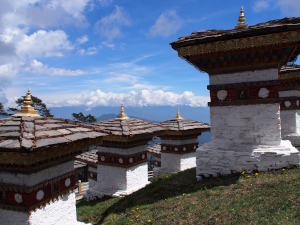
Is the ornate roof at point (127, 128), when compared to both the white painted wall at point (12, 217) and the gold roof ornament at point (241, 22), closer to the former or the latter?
the white painted wall at point (12, 217)

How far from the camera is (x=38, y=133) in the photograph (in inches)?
131

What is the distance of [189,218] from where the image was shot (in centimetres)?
364

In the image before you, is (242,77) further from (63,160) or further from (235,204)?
(63,160)

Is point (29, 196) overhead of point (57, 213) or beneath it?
overhead

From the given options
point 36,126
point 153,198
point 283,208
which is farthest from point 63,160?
point 283,208

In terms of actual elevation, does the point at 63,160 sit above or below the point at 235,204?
above

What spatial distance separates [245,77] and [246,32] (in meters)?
1.15

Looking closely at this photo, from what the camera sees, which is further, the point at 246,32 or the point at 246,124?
the point at 246,124

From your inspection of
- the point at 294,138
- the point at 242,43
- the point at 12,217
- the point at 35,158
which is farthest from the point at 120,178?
the point at 294,138

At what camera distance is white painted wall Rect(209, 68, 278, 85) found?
505cm

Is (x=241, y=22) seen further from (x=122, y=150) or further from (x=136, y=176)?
(x=136, y=176)

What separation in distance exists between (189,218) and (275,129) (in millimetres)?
3033

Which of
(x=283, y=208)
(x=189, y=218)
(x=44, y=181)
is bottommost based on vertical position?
(x=189, y=218)

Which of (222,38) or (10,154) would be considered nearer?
(10,154)
